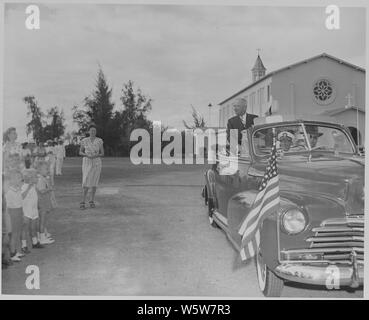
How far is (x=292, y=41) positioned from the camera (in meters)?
3.50

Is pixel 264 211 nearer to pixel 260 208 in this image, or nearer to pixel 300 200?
pixel 260 208

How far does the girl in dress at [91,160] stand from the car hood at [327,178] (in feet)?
5.15

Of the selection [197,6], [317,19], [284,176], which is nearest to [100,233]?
[284,176]

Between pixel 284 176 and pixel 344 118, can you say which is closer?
pixel 284 176

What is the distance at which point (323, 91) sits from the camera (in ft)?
11.5

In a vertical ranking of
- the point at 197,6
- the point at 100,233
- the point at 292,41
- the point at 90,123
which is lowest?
the point at 100,233

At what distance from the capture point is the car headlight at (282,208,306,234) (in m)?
2.85

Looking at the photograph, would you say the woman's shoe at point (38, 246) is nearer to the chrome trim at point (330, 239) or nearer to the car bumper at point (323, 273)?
the car bumper at point (323, 273)

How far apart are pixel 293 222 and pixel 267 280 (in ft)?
1.93

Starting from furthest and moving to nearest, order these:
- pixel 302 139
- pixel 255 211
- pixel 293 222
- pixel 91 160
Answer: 1. pixel 91 160
2. pixel 302 139
3. pixel 255 211
4. pixel 293 222

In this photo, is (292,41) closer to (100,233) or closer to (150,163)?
(150,163)

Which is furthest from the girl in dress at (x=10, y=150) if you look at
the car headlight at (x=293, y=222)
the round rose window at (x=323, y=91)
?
the round rose window at (x=323, y=91)

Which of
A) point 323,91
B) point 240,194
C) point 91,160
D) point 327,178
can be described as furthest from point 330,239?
point 91,160

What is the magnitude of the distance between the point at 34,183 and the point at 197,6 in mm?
2087
